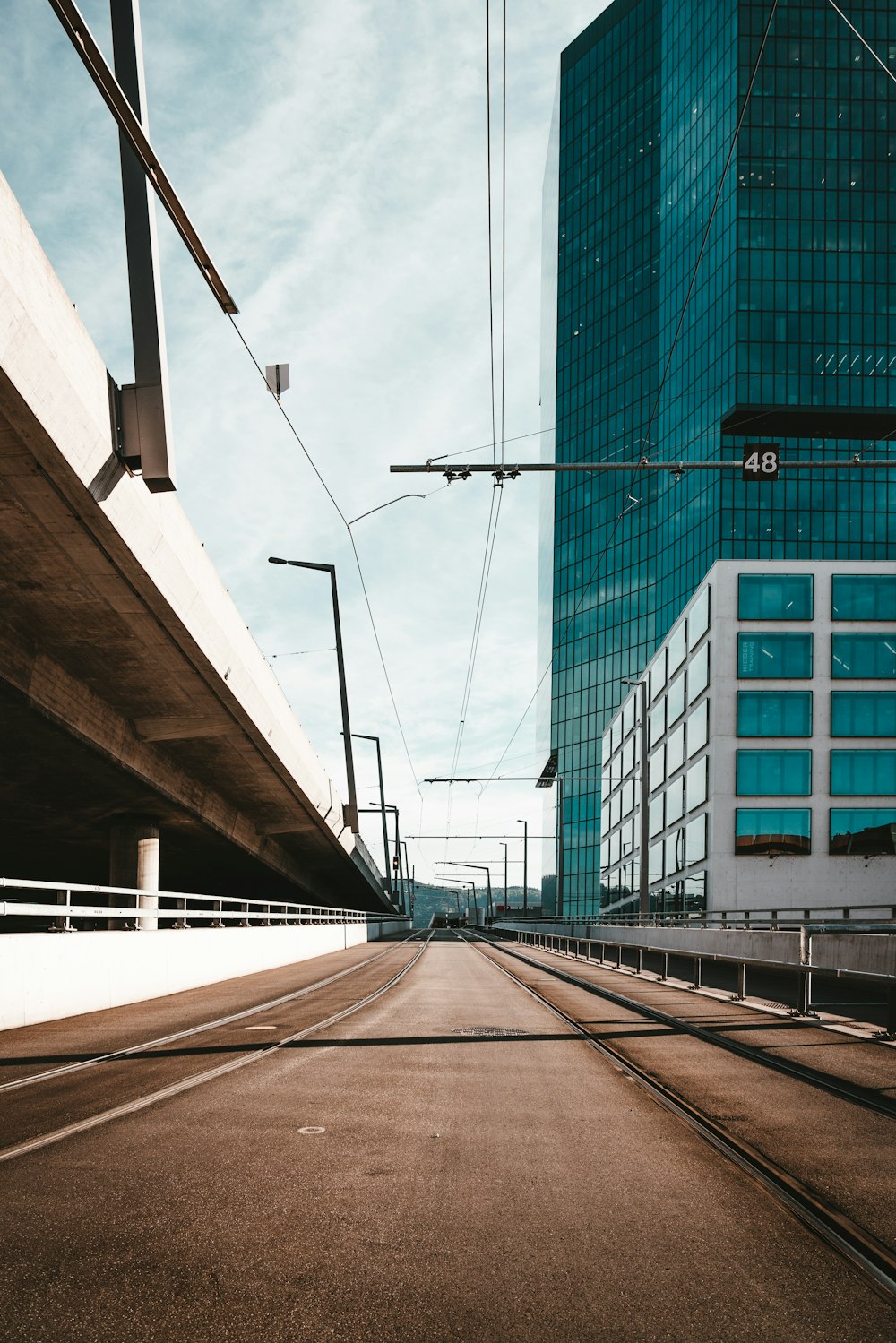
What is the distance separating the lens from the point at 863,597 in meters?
59.5

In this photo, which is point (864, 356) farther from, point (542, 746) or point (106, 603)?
point (106, 603)

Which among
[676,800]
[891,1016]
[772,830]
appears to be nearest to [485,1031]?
[891,1016]

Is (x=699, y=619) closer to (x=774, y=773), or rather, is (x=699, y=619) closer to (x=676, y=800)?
(x=774, y=773)

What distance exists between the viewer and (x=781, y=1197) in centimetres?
550

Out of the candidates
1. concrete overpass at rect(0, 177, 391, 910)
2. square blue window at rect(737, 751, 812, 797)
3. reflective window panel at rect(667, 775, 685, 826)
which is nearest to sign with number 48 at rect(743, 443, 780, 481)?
concrete overpass at rect(0, 177, 391, 910)

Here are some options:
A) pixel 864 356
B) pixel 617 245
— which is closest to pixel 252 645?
pixel 864 356

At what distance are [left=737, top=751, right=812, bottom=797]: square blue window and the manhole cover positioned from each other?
157ft

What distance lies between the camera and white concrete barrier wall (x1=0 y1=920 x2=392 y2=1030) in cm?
1263

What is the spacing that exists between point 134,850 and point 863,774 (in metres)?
40.1

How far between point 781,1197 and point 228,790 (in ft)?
101

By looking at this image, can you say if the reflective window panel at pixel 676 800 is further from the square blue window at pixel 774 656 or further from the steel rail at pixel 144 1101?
the steel rail at pixel 144 1101

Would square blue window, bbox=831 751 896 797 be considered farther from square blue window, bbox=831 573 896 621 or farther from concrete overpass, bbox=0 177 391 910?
concrete overpass, bbox=0 177 391 910

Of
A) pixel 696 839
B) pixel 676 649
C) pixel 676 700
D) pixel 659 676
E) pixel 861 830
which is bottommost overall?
pixel 696 839

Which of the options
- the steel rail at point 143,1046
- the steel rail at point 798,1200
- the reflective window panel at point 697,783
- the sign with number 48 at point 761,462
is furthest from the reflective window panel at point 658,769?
the steel rail at point 798,1200
